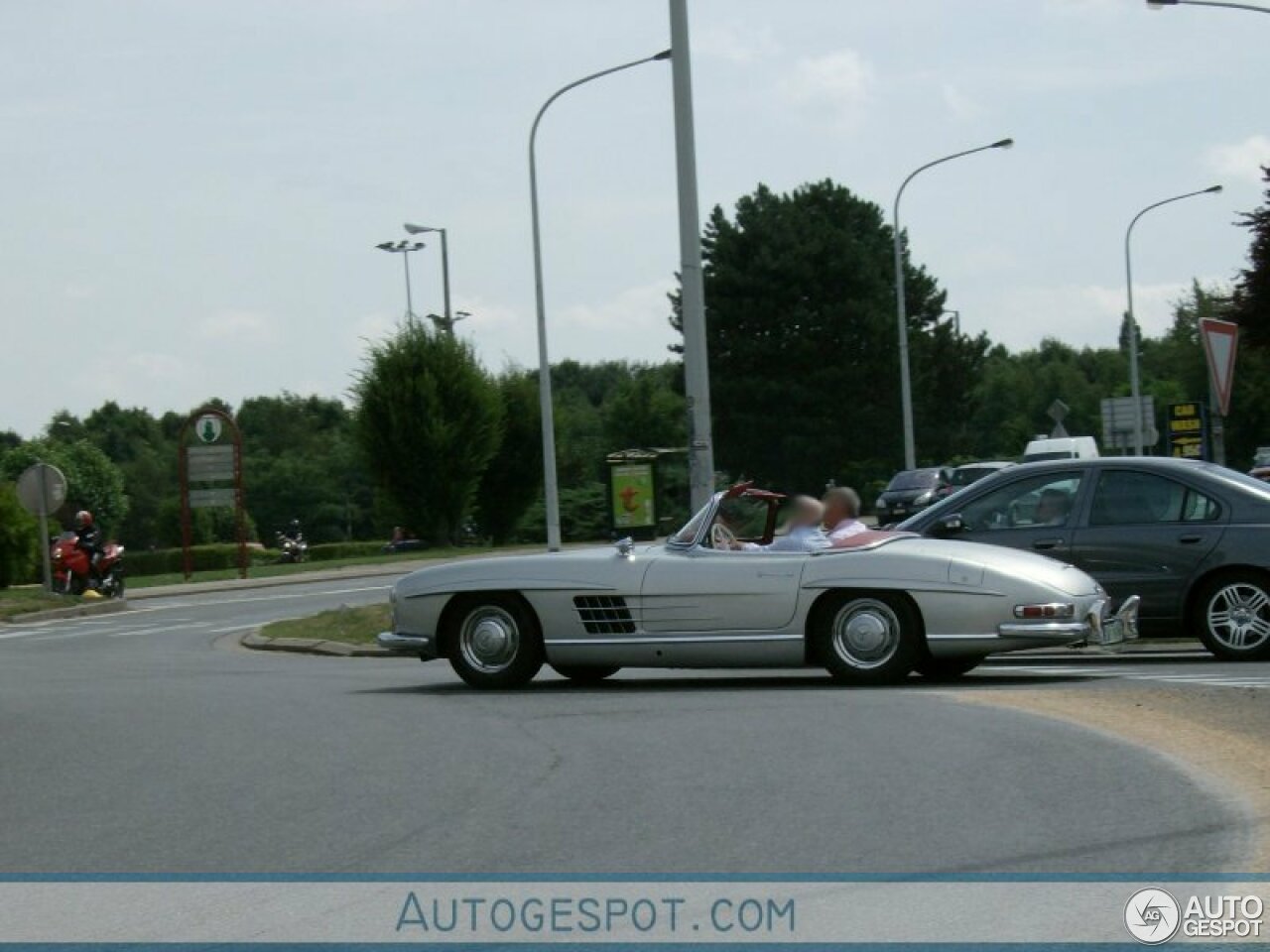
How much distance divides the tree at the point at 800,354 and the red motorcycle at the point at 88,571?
42.7m

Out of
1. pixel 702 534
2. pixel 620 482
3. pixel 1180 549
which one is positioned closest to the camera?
pixel 702 534

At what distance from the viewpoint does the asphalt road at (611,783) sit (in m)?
7.46

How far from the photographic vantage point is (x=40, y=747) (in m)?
11.5

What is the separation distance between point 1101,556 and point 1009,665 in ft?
3.52

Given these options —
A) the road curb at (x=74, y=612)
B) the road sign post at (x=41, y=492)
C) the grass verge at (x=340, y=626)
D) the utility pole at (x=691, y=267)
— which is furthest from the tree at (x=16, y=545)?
the utility pole at (x=691, y=267)

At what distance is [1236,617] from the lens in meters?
14.9

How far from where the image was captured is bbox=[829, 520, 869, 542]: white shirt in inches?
544

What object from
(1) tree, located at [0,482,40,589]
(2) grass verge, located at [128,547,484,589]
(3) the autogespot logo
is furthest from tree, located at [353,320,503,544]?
(3) the autogespot logo

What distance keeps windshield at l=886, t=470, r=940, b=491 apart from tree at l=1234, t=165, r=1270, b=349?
8690 mm

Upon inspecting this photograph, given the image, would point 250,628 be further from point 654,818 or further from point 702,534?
point 654,818

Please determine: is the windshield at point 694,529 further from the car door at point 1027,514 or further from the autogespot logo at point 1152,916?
the autogespot logo at point 1152,916

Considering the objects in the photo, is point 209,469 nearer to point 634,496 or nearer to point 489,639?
point 634,496

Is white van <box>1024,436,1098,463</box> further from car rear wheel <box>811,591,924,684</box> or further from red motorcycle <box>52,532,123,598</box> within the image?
car rear wheel <box>811,591,924,684</box>

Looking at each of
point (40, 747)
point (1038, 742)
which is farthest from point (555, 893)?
point (40, 747)
